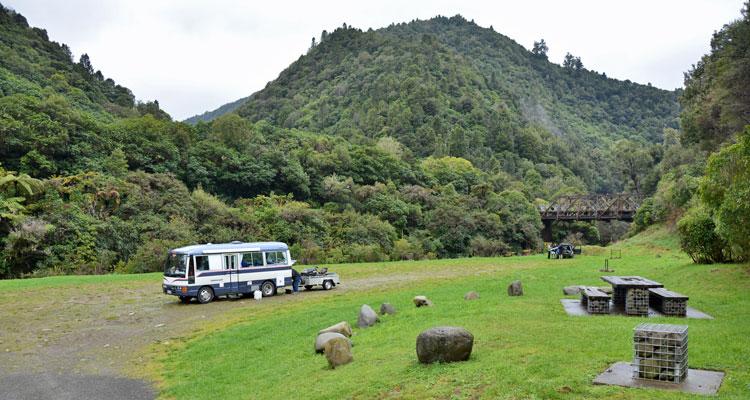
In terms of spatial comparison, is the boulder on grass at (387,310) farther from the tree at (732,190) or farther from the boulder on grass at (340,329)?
the tree at (732,190)

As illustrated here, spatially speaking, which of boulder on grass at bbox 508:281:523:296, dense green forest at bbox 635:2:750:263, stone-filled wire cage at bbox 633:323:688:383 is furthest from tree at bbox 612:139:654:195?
stone-filled wire cage at bbox 633:323:688:383

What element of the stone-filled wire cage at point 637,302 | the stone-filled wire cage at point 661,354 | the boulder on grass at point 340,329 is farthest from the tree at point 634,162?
the stone-filled wire cage at point 661,354

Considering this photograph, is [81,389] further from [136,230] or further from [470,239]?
[470,239]

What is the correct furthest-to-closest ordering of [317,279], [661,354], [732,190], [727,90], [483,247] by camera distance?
[483,247] < [727,90] < [317,279] < [732,190] < [661,354]

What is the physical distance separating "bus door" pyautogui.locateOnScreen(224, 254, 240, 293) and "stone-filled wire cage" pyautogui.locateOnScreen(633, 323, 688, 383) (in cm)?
1654

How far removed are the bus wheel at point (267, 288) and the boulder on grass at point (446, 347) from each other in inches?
558

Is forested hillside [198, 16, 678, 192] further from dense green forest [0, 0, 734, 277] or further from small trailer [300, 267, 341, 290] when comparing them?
small trailer [300, 267, 341, 290]

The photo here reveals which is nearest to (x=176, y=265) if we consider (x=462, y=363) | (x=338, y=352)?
(x=338, y=352)

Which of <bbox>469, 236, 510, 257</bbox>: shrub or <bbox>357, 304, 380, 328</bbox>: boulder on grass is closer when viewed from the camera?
<bbox>357, 304, 380, 328</bbox>: boulder on grass

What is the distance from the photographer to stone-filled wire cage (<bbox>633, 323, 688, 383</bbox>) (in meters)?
6.78

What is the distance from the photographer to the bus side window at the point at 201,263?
19.9m

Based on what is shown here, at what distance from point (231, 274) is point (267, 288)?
1.76m

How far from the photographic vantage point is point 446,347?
851 centimetres

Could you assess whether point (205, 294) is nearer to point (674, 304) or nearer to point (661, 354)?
point (674, 304)
